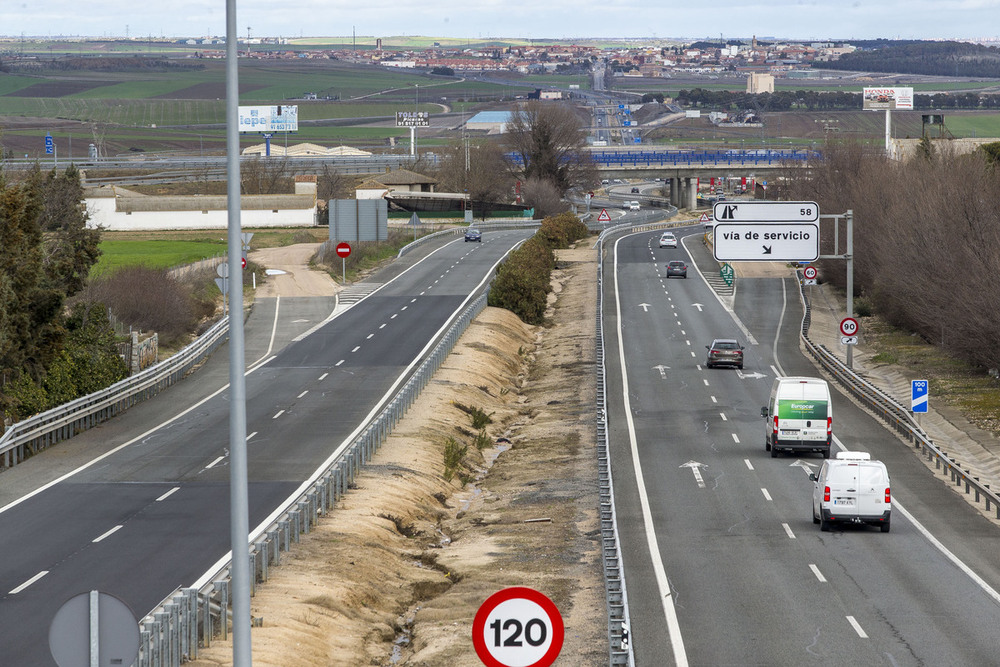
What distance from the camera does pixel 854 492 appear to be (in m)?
26.6

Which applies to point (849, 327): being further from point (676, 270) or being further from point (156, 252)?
point (156, 252)

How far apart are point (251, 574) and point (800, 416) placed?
19158 millimetres

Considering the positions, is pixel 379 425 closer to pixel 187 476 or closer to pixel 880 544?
pixel 187 476

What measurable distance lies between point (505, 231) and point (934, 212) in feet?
200

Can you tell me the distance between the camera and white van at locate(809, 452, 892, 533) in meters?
26.5

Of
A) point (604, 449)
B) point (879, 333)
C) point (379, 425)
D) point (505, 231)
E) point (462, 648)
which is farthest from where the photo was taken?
point (505, 231)

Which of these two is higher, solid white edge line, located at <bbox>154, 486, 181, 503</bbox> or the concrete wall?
the concrete wall

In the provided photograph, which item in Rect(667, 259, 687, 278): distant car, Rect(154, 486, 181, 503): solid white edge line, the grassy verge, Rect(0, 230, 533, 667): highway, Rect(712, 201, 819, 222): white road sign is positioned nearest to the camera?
Rect(0, 230, 533, 667): highway

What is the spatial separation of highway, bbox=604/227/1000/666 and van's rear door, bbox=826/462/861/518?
0.59 m

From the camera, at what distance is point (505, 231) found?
118375mm

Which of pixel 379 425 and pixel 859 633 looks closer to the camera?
pixel 859 633

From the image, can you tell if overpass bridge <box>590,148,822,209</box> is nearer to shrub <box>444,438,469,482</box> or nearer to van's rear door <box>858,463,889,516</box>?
shrub <box>444,438,469,482</box>

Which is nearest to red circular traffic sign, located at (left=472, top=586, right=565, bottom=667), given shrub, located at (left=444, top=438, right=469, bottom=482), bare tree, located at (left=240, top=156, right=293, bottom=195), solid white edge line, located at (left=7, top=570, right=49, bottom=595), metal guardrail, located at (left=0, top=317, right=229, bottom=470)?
solid white edge line, located at (left=7, top=570, right=49, bottom=595)

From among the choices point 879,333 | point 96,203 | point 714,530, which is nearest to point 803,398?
point 714,530
